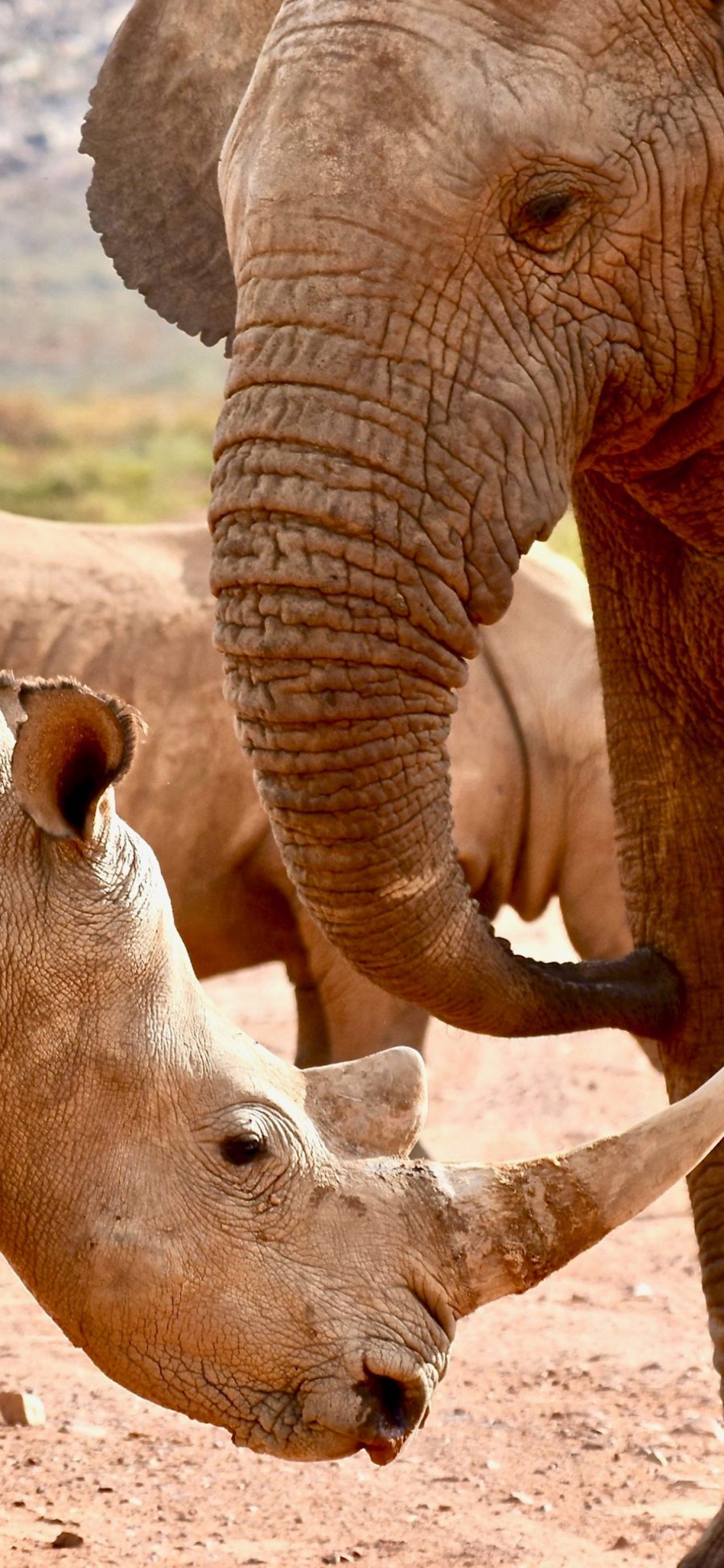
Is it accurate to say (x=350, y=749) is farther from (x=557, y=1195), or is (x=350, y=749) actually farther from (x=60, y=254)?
(x=60, y=254)

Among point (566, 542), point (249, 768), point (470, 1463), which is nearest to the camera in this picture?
point (470, 1463)

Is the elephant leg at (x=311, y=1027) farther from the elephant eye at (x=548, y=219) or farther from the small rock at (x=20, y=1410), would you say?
the elephant eye at (x=548, y=219)

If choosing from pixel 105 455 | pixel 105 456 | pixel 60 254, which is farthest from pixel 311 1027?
pixel 60 254

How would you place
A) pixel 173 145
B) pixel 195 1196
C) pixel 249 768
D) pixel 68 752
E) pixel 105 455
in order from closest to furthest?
1. pixel 68 752
2. pixel 195 1196
3. pixel 173 145
4. pixel 249 768
5. pixel 105 455

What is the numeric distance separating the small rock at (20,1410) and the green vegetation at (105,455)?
15555 millimetres

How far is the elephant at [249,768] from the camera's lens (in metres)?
6.97

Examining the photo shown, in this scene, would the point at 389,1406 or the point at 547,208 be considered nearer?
the point at 547,208

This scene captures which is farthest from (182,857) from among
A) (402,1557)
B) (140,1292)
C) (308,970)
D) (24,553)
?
(140,1292)

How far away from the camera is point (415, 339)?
3.11 metres

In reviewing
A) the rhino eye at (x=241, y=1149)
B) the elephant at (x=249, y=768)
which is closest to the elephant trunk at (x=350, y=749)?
the rhino eye at (x=241, y=1149)

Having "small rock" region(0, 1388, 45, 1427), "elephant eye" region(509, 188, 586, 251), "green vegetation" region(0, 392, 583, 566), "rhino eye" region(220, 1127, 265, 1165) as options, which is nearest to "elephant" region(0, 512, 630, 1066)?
"small rock" region(0, 1388, 45, 1427)

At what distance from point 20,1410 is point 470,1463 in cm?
92

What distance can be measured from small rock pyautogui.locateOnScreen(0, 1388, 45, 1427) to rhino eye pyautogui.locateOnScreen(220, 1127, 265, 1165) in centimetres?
183

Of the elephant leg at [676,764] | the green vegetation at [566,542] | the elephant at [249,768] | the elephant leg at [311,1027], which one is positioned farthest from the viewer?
the green vegetation at [566,542]
